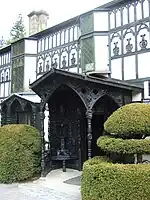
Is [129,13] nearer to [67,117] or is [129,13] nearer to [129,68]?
[129,68]

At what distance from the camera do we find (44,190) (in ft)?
26.7

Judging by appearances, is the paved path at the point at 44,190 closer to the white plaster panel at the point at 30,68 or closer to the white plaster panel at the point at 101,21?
the white plaster panel at the point at 101,21

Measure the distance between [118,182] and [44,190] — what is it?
3.04 metres

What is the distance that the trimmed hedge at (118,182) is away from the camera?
5637 mm

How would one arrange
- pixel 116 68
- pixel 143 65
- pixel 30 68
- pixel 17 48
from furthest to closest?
pixel 17 48, pixel 30 68, pixel 116 68, pixel 143 65

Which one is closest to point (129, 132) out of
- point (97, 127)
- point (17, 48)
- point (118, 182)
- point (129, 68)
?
point (118, 182)

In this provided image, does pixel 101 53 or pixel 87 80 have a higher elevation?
pixel 101 53

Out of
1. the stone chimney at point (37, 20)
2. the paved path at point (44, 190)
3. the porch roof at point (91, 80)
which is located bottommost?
the paved path at point (44, 190)

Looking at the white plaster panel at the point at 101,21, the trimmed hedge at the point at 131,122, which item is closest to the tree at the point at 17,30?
the white plaster panel at the point at 101,21

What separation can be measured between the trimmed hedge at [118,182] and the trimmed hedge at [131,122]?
0.80 meters

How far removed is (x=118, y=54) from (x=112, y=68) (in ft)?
1.92

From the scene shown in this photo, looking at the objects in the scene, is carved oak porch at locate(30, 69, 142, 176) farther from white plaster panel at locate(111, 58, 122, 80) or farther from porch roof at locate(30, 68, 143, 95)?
white plaster panel at locate(111, 58, 122, 80)

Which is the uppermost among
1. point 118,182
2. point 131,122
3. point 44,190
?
point 131,122

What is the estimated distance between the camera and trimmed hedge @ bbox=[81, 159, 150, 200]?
5637 millimetres
